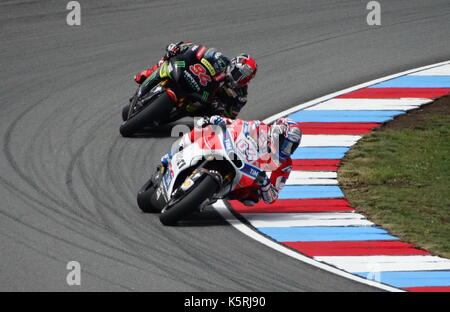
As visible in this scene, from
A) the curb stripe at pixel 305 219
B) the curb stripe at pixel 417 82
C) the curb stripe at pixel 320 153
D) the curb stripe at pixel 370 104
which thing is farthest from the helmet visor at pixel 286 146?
the curb stripe at pixel 417 82

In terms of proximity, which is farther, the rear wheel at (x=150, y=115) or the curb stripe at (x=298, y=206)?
the rear wheel at (x=150, y=115)

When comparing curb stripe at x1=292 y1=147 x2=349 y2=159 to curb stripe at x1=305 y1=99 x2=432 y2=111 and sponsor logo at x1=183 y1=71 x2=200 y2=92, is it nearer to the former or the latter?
sponsor logo at x1=183 y1=71 x2=200 y2=92

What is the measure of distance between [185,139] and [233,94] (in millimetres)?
2963

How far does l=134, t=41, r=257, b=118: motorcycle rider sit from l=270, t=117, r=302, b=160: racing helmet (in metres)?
2.83

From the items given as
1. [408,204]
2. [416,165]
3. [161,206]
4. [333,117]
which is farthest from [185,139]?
[333,117]

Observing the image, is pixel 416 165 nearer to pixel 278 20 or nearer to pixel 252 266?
pixel 252 266

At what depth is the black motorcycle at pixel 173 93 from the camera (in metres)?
15.1

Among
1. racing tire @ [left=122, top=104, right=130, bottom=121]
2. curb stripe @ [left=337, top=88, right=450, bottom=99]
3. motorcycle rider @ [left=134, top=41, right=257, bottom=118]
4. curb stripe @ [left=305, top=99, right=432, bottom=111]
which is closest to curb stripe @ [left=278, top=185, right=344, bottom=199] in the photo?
motorcycle rider @ [left=134, top=41, right=257, bottom=118]

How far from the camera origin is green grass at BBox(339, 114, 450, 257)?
475 inches

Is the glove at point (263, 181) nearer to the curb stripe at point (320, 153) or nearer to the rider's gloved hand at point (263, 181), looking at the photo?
the rider's gloved hand at point (263, 181)

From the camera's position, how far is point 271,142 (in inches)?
471

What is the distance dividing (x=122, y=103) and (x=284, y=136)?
560cm

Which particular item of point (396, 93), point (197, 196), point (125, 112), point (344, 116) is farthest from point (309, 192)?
point (396, 93)

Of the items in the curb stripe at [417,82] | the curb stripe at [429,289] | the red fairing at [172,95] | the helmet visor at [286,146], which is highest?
the curb stripe at [417,82]
